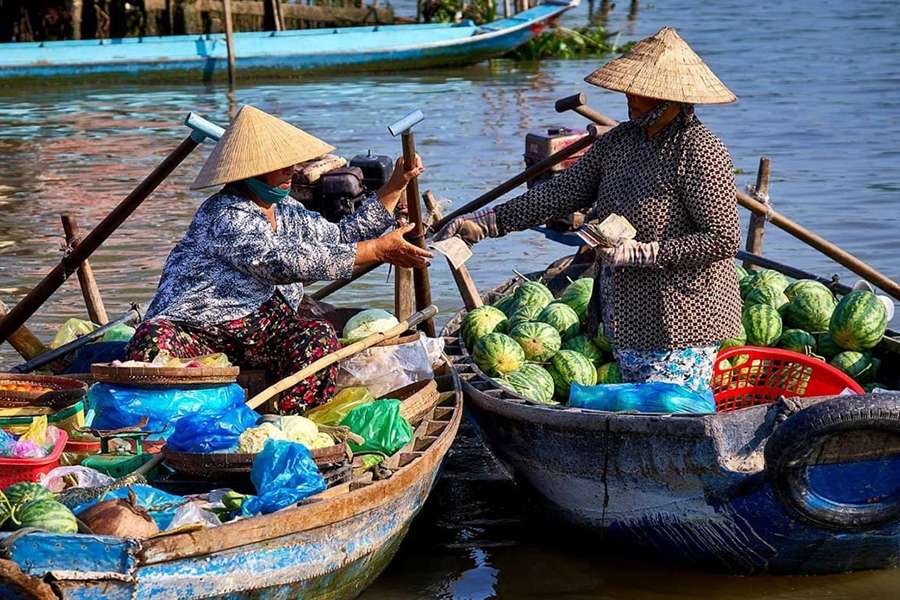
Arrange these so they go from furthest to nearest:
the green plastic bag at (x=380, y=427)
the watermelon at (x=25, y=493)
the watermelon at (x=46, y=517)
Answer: the green plastic bag at (x=380, y=427)
the watermelon at (x=25, y=493)
the watermelon at (x=46, y=517)

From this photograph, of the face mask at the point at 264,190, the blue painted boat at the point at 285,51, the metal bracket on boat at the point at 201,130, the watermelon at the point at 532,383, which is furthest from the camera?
the blue painted boat at the point at 285,51

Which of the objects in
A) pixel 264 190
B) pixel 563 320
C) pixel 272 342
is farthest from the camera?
pixel 563 320

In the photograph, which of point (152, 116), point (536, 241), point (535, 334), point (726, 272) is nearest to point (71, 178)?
point (152, 116)

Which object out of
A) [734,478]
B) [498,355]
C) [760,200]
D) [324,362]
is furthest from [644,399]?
[760,200]

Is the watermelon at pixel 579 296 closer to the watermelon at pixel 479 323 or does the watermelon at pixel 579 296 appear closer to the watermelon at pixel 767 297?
the watermelon at pixel 479 323

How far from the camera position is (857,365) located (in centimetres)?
565

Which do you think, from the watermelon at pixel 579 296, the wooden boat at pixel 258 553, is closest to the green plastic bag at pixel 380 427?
the wooden boat at pixel 258 553

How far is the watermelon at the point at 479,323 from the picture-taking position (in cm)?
594

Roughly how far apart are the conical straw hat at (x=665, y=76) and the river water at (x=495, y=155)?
5.75 feet

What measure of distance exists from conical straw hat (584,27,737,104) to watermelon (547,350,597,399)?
3.88 feet

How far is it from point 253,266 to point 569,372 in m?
1.42

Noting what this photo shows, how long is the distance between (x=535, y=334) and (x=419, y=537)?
3.20 feet

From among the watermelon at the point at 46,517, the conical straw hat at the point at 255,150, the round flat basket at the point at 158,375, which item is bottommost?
the watermelon at the point at 46,517

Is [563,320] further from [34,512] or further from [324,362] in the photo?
→ [34,512]
